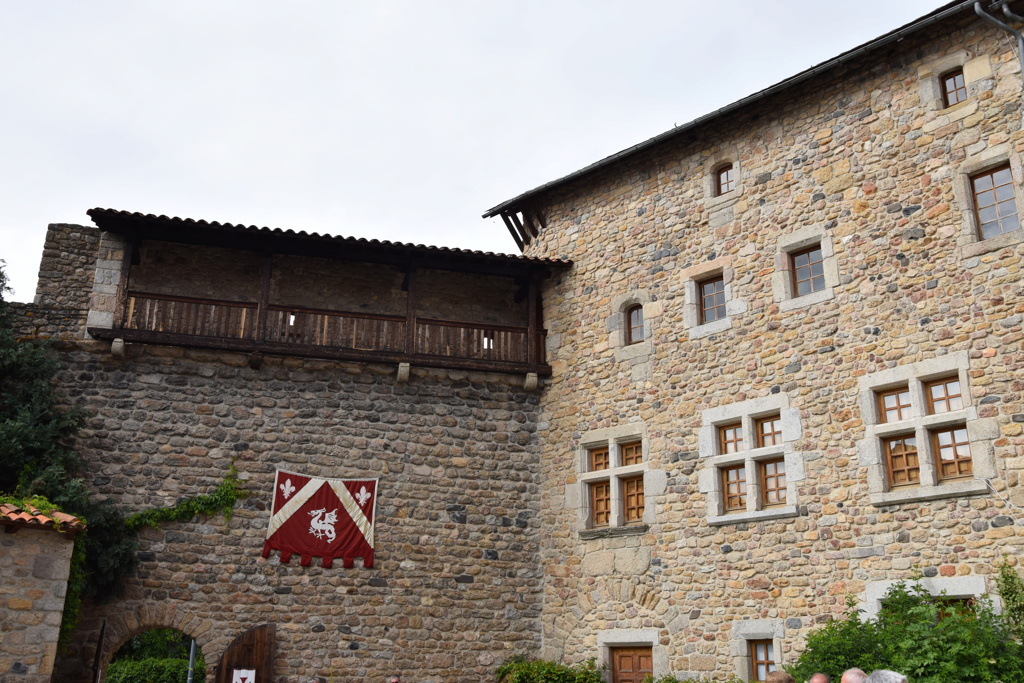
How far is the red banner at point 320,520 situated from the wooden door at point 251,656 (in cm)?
99

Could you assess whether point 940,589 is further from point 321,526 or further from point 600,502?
point 321,526

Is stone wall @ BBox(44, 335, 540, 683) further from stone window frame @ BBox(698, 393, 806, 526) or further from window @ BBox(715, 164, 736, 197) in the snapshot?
window @ BBox(715, 164, 736, 197)

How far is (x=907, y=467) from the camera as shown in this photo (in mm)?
10000

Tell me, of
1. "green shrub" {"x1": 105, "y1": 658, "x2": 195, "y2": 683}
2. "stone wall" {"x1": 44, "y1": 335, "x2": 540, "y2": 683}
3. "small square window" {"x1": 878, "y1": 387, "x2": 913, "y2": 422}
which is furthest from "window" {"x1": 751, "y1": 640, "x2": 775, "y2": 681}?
"green shrub" {"x1": 105, "y1": 658, "x2": 195, "y2": 683}

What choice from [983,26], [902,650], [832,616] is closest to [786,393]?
[832,616]

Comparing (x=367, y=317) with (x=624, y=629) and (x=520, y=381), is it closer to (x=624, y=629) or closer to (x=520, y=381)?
(x=520, y=381)

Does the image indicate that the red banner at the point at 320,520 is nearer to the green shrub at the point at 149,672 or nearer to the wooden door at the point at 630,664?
the wooden door at the point at 630,664

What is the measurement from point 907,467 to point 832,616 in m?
1.80

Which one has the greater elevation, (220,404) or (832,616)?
(220,404)

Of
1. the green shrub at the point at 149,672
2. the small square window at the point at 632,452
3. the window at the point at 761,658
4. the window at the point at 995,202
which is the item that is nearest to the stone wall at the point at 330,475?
the small square window at the point at 632,452

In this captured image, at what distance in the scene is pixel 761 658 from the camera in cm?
1070

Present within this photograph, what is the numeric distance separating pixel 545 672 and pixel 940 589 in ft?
16.8

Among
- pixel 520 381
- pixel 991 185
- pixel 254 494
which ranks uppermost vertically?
pixel 991 185

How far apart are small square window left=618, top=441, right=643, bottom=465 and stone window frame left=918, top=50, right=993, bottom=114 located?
18.2 ft
